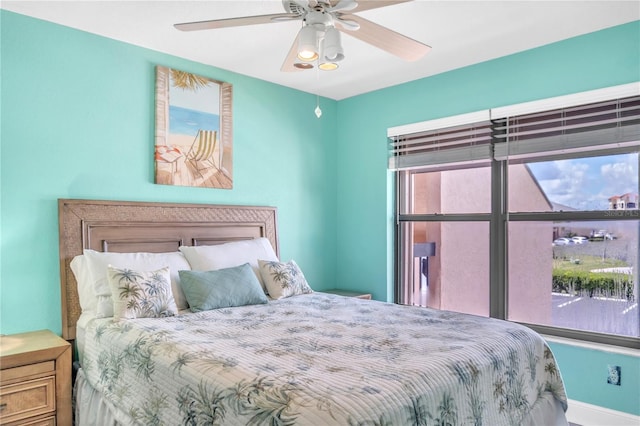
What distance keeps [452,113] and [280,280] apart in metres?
1.95

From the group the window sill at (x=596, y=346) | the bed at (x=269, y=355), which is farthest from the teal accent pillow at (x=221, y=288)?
the window sill at (x=596, y=346)

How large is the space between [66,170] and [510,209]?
313 centimetres

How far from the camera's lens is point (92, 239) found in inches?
113

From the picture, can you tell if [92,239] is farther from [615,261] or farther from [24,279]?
[615,261]

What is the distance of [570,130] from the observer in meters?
3.06

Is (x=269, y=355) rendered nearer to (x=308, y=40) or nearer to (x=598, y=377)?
(x=308, y=40)

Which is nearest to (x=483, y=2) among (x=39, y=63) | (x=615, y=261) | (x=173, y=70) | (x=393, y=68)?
(x=393, y=68)

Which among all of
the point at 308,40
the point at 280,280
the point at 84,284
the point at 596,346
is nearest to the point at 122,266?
the point at 84,284

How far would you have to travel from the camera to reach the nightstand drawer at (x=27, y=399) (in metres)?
2.19

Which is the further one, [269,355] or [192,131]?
[192,131]

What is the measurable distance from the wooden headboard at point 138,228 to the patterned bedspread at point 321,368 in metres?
0.45

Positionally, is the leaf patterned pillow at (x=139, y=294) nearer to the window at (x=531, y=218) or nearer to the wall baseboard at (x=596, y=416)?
the window at (x=531, y=218)

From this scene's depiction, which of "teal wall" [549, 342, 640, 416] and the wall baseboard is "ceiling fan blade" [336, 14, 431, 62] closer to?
"teal wall" [549, 342, 640, 416]

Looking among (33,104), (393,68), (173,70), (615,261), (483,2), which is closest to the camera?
(483,2)
